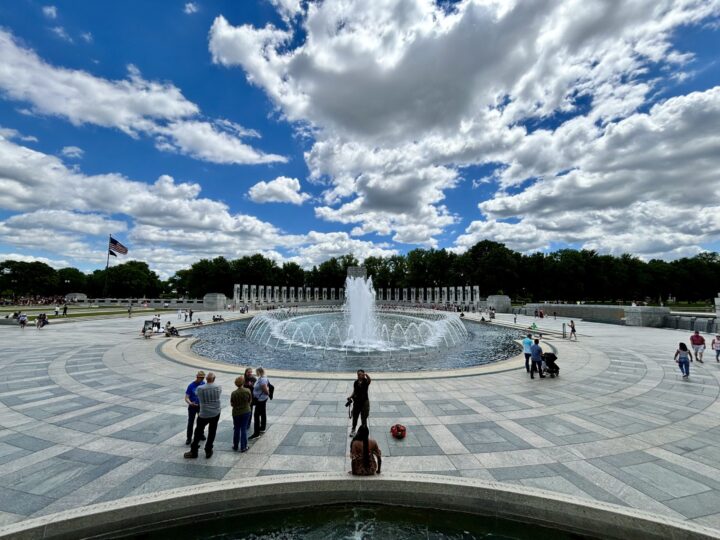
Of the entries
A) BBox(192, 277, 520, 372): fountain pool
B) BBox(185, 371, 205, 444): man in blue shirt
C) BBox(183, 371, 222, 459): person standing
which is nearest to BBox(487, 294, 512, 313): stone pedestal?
BBox(192, 277, 520, 372): fountain pool

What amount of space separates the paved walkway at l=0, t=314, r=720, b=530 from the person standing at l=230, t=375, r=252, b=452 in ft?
1.14

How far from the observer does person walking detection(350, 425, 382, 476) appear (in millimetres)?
6641

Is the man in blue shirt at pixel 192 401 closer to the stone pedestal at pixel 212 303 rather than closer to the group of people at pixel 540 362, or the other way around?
Result: the group of people at pixel 540 362

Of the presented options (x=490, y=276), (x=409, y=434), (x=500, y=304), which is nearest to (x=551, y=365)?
(x=409, y=434)

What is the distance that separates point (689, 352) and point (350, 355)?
16918 mm

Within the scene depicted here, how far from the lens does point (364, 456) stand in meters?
6.69

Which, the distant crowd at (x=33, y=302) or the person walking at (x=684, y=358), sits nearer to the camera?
the person walking at (x=684, y=358)

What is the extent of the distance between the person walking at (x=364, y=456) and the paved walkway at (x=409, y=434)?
57 cm

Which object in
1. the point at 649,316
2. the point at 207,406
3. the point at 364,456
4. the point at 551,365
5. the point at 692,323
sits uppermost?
the point at 649,316

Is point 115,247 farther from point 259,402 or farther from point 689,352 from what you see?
point 689,352

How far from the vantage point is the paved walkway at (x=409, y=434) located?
650cm

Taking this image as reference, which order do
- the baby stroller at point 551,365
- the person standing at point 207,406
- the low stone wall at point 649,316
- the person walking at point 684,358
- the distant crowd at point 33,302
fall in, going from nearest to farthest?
the person standing at point 207,406
the person walking at point 684,358
the baby stroller at point 551,365
the low stone wall at point 649,316
the distant crowd at point 33,302

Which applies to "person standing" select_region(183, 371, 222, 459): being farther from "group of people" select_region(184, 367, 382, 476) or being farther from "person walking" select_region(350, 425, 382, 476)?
"person walking" select_region(350, 425, 382, 476)

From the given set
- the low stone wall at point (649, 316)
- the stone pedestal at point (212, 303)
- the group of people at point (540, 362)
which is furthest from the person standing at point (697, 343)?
the stone pedestal at point (212, 303)
